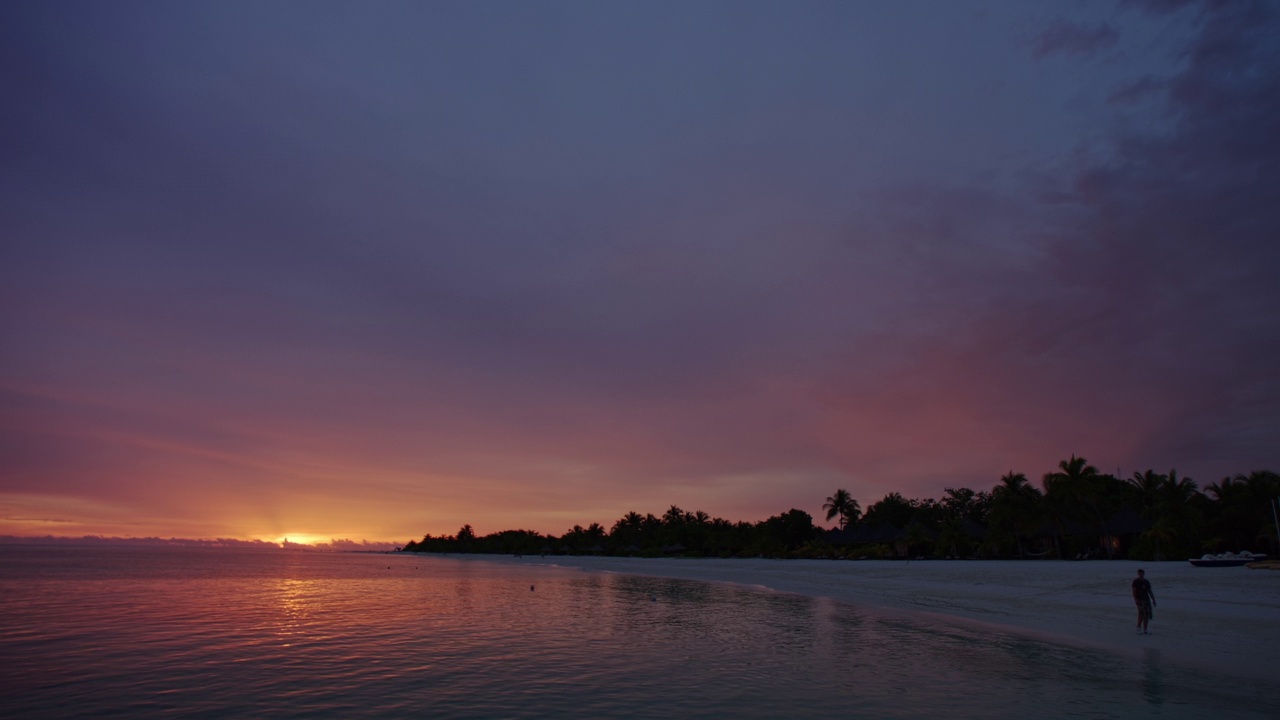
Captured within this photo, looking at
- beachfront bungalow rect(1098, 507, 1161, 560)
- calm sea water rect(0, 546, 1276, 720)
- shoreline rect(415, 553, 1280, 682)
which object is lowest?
calm sea water rect(0, 546, 1276, 720)

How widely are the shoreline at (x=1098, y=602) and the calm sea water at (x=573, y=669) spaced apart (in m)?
2.16

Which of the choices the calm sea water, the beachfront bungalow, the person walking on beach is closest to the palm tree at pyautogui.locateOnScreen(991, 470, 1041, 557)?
the beachfront bungalow

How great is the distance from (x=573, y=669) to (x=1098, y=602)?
2463cm

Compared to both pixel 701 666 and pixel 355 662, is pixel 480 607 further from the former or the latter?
pixel 701 666

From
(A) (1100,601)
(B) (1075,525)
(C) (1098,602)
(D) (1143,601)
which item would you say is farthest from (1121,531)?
(D) (1143,601)

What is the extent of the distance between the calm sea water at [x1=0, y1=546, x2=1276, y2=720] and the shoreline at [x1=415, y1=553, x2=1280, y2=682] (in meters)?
2.16

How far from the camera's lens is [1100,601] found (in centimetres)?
3097

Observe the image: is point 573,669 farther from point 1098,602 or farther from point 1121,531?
point 1121,531

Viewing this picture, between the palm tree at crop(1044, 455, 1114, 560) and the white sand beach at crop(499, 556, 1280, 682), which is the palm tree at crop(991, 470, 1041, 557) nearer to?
the palm tree at crop(1044, 455, 1114, 560)

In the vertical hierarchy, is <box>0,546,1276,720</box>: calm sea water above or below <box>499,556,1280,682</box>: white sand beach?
below

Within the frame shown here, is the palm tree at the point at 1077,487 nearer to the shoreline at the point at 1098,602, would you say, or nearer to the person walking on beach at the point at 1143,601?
the shoreline at the point at 1098,602

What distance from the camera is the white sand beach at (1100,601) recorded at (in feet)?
69.0

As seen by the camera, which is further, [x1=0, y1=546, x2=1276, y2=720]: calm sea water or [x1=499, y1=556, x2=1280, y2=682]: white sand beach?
[x1=499, y1=556, x2=1280, y2=682]: white sand beach

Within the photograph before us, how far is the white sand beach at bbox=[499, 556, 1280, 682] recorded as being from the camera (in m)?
21.0
